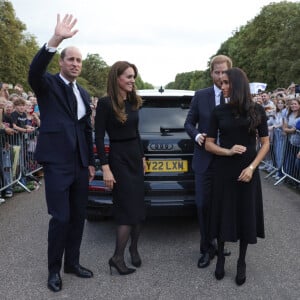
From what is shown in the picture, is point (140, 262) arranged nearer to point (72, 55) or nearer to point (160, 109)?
point (160, 109)

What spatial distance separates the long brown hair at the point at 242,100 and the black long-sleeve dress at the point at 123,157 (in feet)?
3.07

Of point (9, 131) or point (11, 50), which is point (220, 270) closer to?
point (9, 131)

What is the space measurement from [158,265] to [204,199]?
0.82m

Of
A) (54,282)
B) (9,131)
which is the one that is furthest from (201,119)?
(9,131)

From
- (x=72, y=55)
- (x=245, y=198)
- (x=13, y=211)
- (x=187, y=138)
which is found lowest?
(x=13, y=211)

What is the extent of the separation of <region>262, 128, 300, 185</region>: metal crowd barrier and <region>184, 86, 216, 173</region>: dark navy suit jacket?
13.4 feet

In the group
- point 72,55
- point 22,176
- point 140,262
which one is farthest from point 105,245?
point 22,176

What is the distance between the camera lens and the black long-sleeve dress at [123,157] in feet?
12.4

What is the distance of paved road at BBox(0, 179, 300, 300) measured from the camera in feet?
11.8

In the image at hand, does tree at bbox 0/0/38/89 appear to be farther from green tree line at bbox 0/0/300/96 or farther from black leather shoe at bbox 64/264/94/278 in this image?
black leather shoe at bbox 64/264/94/278

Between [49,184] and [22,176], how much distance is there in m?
4.81

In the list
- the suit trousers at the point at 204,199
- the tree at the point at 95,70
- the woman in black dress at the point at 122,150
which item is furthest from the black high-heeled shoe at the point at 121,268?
the tree at the point at 95,70

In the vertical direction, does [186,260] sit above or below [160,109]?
below

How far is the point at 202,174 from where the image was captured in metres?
4.14
